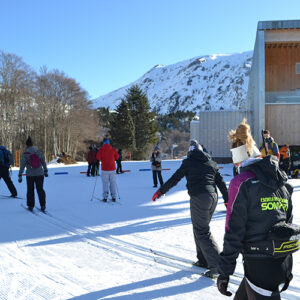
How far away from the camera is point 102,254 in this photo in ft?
14.8

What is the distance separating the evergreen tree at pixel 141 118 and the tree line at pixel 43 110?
18.5ft

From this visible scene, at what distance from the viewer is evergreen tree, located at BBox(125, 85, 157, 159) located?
146ft

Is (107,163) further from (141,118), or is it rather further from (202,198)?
(141,118)

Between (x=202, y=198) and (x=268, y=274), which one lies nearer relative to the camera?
(x=268, y=274)

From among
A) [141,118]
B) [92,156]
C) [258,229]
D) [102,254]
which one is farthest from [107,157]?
[141,118]

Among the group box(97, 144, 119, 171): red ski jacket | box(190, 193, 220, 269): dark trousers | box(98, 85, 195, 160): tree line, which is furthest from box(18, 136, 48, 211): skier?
box(98, 85, 195, 160): tree line

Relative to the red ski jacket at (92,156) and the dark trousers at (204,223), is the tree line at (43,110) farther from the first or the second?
the dark trousers at (204,223)

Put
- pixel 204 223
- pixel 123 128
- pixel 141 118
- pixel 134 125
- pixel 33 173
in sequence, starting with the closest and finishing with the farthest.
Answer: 1. pixel 204 223
2. pixel 33 173
3. pixel 123 128
4. pixel 134 125
5. pixel 141 118

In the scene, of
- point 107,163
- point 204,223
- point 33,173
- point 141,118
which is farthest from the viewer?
point 141,118

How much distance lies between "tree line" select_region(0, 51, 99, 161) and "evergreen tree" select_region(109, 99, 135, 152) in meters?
2.98

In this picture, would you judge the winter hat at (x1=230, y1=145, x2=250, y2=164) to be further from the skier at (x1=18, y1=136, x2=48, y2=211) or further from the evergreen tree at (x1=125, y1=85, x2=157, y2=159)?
the evergreen tree at (x1=125, y1=85, x2=157, y2=159)

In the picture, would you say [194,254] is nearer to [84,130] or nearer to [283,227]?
[283,227]

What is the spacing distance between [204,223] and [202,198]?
29 cm

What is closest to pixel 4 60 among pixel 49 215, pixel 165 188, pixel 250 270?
pixel 49 215
